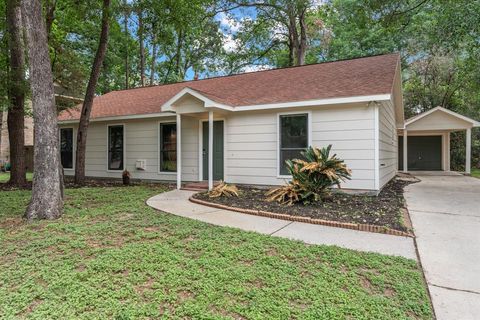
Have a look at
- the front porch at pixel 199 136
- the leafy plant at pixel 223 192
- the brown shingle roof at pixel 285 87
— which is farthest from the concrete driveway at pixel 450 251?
the front porch at pixel 199 136

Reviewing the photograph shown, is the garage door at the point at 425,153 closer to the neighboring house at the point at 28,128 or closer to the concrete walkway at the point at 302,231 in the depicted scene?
the concrete walkway at the point at 302,231

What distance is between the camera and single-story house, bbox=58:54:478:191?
6.76 m

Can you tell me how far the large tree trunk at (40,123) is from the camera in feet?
15.1

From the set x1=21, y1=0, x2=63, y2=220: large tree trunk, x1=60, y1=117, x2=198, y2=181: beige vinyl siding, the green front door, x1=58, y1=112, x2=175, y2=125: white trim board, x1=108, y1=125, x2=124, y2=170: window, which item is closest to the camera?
x1=21, y1=0, x2=63, y2=220: large tree trunk

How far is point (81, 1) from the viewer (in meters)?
8.86

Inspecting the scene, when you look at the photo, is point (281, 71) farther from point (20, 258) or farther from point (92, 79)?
point (20, 258)

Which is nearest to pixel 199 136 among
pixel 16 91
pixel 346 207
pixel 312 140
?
pixel 312 140

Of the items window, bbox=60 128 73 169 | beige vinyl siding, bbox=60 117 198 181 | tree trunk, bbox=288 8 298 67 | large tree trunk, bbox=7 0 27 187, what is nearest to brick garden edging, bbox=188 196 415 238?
beige vinyl siding, bbox=60 117 198 181

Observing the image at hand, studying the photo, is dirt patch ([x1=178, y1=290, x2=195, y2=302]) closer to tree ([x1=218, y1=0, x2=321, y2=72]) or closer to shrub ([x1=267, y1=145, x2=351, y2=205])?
shrub ([x1=267, y1=145, x2=351, y2=205])

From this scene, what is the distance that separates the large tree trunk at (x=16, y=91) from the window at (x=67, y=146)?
271 cm

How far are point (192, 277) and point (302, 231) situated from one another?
2.09m

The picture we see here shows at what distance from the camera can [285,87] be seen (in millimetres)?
8461

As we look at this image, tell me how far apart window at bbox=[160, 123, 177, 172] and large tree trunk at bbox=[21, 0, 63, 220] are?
15.6 feet

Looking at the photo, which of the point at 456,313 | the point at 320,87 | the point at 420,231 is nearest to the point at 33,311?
the point at 456,313
